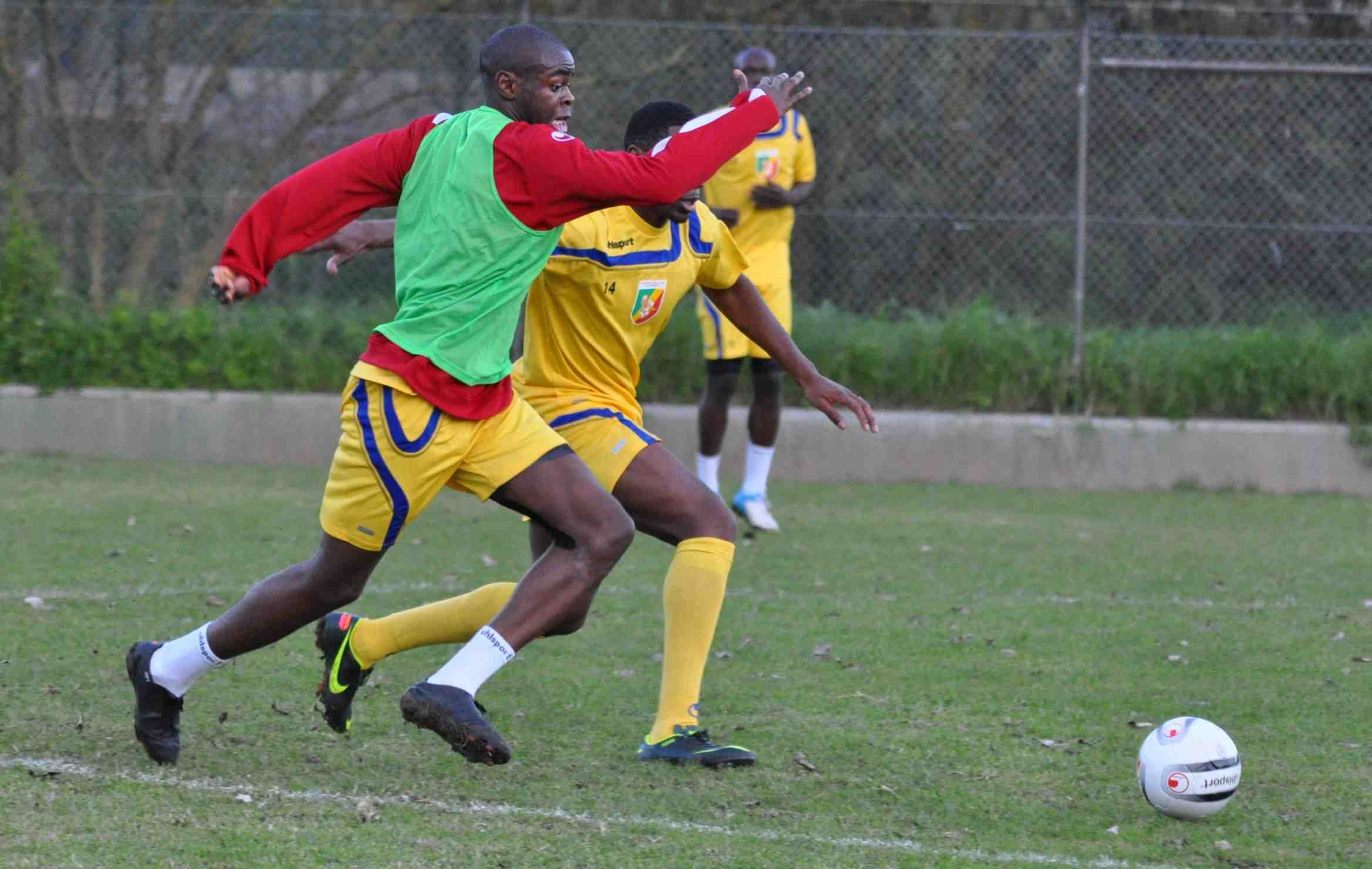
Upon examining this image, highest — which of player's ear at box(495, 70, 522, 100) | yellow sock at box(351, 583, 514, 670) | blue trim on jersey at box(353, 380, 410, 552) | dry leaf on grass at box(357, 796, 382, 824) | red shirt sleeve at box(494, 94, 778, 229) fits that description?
player's ear at box(495, 70, 522, 100)

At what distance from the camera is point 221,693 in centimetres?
512

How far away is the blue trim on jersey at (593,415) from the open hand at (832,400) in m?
0.49

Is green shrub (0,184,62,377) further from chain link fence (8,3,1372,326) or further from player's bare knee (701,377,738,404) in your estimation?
player's bare knee (701,377,738,404)

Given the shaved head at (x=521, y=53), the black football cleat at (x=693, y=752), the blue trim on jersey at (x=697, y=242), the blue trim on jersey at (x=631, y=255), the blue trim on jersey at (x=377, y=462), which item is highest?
the shaved head at (x=521, y=53)

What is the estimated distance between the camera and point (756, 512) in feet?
28.6

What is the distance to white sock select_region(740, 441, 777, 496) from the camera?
884 cm

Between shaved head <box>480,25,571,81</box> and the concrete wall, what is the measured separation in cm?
653

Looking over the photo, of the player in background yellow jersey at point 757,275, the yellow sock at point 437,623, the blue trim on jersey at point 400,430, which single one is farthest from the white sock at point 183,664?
the player in background yellow jersey at point 757,275

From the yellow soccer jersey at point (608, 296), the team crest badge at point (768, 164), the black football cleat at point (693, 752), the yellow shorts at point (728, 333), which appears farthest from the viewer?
the team crest badge at point (768, 164)

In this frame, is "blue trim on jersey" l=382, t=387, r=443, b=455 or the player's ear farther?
the player's ear

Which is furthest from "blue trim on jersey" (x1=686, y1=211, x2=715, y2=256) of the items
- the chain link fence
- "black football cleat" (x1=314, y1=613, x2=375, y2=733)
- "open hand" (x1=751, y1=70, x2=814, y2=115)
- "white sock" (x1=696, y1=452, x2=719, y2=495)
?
the chain link fence

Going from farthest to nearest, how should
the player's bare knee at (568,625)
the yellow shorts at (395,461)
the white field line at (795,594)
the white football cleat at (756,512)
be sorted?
the white football cleat at (756,512)
the white field line at (795,594)
the player's bare knee at (568,625)
the yellow shorts at (395,461)

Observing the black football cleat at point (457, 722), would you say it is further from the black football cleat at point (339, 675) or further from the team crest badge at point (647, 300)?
the team crest badge at point (647, 300)

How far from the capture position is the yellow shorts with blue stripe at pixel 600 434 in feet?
15.7
